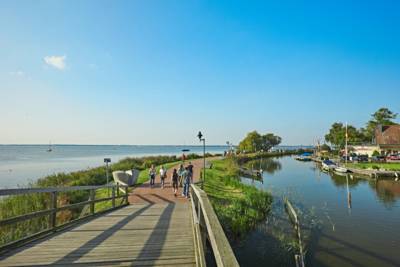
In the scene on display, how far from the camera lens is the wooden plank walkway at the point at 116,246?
4.62m

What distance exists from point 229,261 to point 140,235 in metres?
4.45

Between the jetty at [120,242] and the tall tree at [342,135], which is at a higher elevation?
the tall tree at [342,135]

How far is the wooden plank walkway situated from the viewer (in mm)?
4617

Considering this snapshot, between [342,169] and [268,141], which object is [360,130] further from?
[342,169]

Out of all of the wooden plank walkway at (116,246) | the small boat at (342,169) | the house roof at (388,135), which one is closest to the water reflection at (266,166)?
the small boat at (342,169)

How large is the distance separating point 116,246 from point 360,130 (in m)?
102

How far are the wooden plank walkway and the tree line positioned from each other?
81.1 meters

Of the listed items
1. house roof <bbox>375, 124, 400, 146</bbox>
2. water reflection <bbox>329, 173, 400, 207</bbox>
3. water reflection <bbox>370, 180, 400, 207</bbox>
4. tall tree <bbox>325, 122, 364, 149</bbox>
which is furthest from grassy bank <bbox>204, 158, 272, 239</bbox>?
tall tree <bbox>325, 122, 364, 149</bbox>

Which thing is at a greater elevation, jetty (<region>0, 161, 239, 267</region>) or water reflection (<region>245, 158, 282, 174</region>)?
jetty (<region>0, 161, 239, 267</region>)

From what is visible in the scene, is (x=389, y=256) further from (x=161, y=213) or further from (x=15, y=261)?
(x=15, y=261)

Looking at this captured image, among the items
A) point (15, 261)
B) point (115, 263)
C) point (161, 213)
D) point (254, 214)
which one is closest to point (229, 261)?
point (115, 263)

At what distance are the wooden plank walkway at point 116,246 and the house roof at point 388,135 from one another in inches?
2517

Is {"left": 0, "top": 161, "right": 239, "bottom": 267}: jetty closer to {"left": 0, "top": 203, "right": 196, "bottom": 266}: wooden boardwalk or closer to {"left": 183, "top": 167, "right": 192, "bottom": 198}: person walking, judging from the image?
{"left": 0, "top": 203, "right": 196, "bottom": 266}: wooden boardwalk

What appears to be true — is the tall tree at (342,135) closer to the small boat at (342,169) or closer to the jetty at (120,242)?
the small boat at (342,169)
